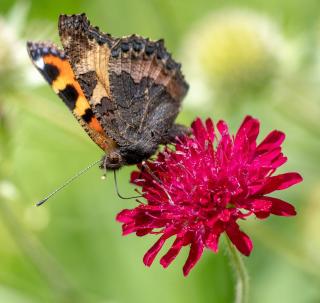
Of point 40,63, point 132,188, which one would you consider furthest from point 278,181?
point 132,188

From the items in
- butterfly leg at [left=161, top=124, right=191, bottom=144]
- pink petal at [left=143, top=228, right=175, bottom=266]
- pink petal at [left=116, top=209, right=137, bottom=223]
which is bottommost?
pink petal at [left=143, top=228, right=175, bottom=266]

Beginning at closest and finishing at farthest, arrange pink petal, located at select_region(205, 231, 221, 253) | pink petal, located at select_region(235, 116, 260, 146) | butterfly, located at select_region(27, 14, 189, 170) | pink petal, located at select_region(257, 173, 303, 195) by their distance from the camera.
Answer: pink petal, located at select_region(205, 231, 221, 253), pink petal, located at select_region(257, 173, 303, 195), pink petal, located at select_region(235, 116, 260, 146), butterfly, located at select_region(27, 14, 189, 170)

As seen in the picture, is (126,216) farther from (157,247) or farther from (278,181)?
(278,181)

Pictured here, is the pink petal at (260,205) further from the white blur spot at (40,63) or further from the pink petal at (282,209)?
the white blur spot at (40,63)

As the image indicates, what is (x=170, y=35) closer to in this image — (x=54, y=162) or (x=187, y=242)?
(x=54, y=162)

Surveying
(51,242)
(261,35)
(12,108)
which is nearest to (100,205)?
(51,242)

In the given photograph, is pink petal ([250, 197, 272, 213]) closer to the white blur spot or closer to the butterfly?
the butterfly

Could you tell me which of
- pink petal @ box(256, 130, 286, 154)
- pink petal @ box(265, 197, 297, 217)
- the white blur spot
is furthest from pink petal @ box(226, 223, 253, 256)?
the white blur spot

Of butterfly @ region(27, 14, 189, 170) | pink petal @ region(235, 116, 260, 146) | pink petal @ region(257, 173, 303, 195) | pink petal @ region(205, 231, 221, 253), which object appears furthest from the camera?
butterfly @ region(27, 14, 189, 170)
